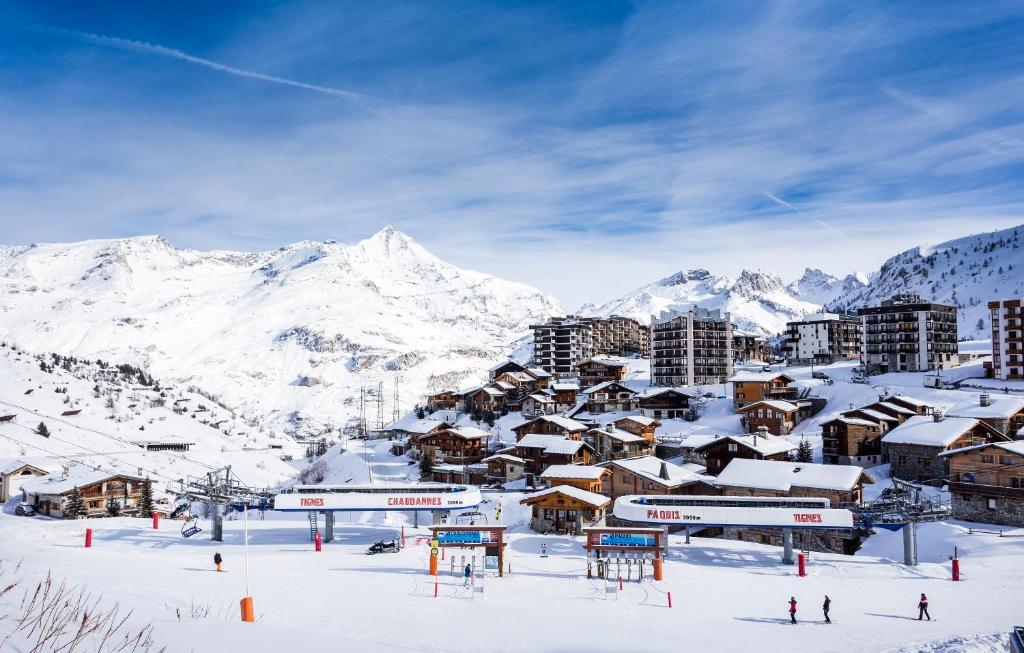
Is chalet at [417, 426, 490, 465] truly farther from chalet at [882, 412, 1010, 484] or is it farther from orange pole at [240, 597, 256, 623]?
orange pole at [240, 597, 256, 623]

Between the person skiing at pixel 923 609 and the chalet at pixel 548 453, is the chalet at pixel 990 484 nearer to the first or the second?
the person skiing at pixel 923 609

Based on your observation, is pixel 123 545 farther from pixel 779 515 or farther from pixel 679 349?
pixel 679 349

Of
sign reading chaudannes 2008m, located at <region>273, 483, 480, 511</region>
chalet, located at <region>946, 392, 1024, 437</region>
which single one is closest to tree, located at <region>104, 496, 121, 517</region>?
sign reading chaudannes 2008m, located at <region>273, 483, 480, 511</region>

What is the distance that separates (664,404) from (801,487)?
126 feet

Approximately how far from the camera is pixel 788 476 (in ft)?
152

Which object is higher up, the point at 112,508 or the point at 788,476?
the point at 788,476

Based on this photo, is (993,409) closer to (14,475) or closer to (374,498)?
(374,498)

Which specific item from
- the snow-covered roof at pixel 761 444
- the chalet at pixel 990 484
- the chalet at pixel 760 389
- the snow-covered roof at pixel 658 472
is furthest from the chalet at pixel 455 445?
the chalet at pixel 990 484

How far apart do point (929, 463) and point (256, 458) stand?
74950mm

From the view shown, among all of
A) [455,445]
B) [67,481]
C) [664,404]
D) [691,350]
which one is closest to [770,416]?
[664,404]

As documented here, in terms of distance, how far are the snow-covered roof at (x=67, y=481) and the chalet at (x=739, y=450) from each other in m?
49.0

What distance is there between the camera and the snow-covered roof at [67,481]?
5291 centimetres

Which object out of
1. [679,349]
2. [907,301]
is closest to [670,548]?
[679,349]

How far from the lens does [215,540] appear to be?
1533 inches
